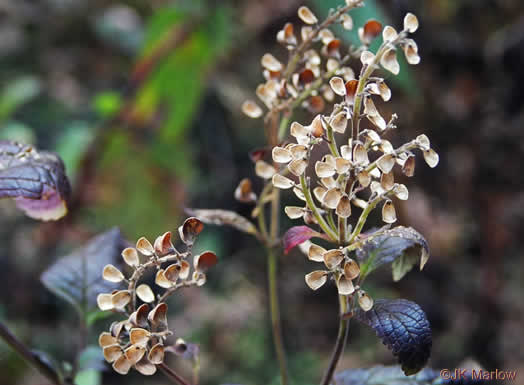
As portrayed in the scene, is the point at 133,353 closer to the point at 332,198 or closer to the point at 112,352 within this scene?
the point at 112,352

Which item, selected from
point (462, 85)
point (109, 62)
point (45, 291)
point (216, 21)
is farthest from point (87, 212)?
point (462, 85)

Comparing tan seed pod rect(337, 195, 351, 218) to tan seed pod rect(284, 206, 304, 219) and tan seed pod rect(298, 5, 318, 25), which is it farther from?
tan seed pod rect(298, 5, 318, 25)

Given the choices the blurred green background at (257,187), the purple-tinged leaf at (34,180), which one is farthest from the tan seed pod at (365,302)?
the blurred green background at (257,187)

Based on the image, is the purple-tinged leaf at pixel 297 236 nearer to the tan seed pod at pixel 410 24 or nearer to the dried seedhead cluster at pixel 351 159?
the dried seedhead cluster at pixel 351 159

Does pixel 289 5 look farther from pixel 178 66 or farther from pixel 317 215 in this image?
pixel 317 215

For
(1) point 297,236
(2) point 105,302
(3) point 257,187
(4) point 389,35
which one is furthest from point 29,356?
(3) point 257,187

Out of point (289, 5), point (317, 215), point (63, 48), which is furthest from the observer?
point (63, 48)
